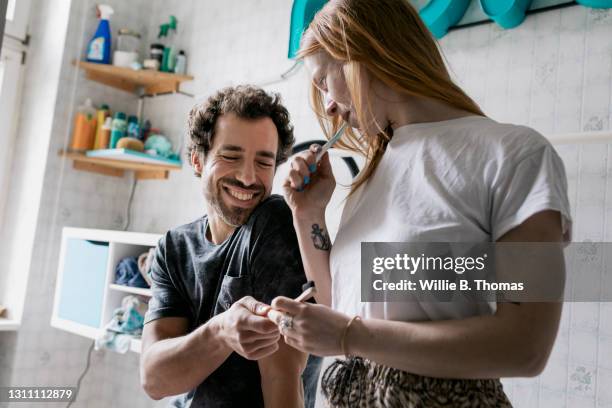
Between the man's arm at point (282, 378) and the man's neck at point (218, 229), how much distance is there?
30 cm

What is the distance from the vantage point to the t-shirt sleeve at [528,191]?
0.58 meters

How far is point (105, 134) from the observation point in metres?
2.63

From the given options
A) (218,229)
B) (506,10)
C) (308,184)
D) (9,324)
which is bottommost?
(9,324)

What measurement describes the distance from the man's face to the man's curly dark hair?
22 mm

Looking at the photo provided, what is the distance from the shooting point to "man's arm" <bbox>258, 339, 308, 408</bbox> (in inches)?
38.4

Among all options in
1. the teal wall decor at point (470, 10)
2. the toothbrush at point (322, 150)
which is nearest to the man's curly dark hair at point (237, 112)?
the teal wall decor at point (470, 10)

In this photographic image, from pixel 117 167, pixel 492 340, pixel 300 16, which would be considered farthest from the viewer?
pixel 117 167

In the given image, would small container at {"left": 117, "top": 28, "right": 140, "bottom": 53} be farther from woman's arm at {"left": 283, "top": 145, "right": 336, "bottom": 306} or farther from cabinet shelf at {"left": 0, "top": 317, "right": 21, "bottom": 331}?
woman's arm at {"left": 283, "top": 145, "right": 336, "bottom": 306}

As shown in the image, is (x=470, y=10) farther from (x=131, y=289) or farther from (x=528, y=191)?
(x=131, y=289)

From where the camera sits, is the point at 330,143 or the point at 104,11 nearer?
the point at 330,143

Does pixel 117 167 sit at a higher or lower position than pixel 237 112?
lower

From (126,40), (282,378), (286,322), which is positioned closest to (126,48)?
(126,40)

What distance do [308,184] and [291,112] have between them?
1308 millimetres

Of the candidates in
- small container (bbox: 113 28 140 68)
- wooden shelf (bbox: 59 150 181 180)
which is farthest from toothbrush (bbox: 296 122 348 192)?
small container (bbox: 113 28 140 68)
